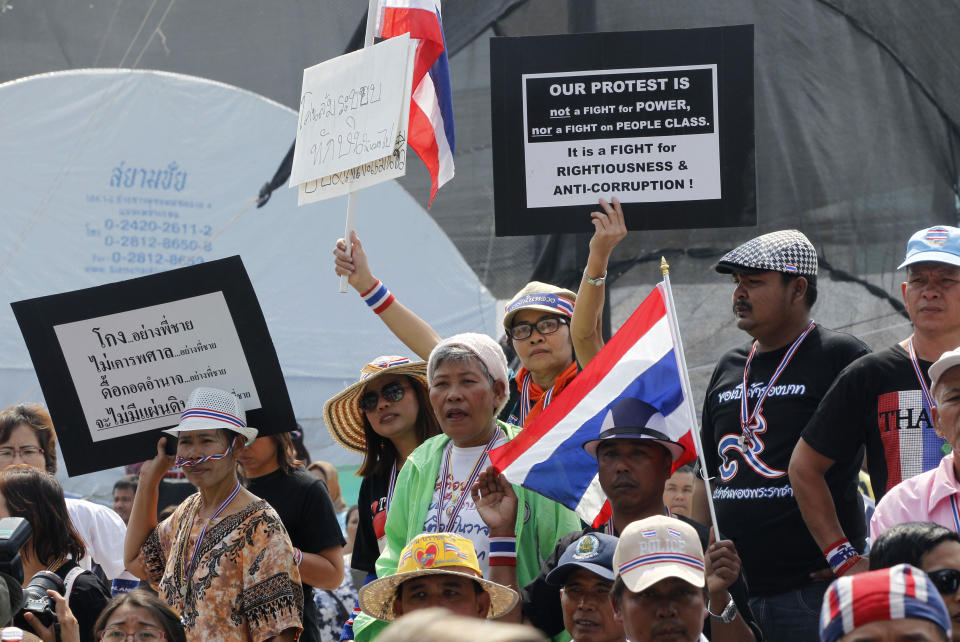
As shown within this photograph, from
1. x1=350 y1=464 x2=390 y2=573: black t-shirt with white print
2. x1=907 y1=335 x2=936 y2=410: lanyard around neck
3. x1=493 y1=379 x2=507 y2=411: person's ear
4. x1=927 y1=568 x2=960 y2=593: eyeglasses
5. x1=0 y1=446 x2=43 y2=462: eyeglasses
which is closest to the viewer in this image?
x1=927 y1=568 x2=960 y2=593: eyeglasses

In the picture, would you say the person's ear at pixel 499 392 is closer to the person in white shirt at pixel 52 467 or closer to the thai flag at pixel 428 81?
the thai flag at pixel 428 81

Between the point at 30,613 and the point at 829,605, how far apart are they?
2862 mm

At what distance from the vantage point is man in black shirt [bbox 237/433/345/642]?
16.8ft

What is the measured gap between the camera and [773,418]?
456 centimetres

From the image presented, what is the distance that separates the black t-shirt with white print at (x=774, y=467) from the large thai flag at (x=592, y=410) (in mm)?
290

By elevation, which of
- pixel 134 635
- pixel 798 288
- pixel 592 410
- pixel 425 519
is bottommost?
pixel 134 635

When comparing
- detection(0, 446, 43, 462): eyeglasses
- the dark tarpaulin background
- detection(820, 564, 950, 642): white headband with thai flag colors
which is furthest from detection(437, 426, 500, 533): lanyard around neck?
the dark tarpaulin background

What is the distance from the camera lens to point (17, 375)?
8797 millimetres

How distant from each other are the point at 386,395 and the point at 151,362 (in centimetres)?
90

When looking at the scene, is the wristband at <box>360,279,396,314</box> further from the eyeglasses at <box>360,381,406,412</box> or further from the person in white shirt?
the person in white shirt

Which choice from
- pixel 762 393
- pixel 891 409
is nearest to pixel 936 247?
pixel 891 409

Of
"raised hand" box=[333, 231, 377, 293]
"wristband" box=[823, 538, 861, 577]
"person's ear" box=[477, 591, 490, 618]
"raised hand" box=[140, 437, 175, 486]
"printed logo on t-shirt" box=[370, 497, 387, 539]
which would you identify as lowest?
"person's ear" box=[477, 591, 490, 618]

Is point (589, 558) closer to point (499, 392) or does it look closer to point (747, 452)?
point (747, 452)

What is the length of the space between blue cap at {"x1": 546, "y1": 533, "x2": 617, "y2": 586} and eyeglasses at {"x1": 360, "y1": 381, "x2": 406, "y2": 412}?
4.78 ft
